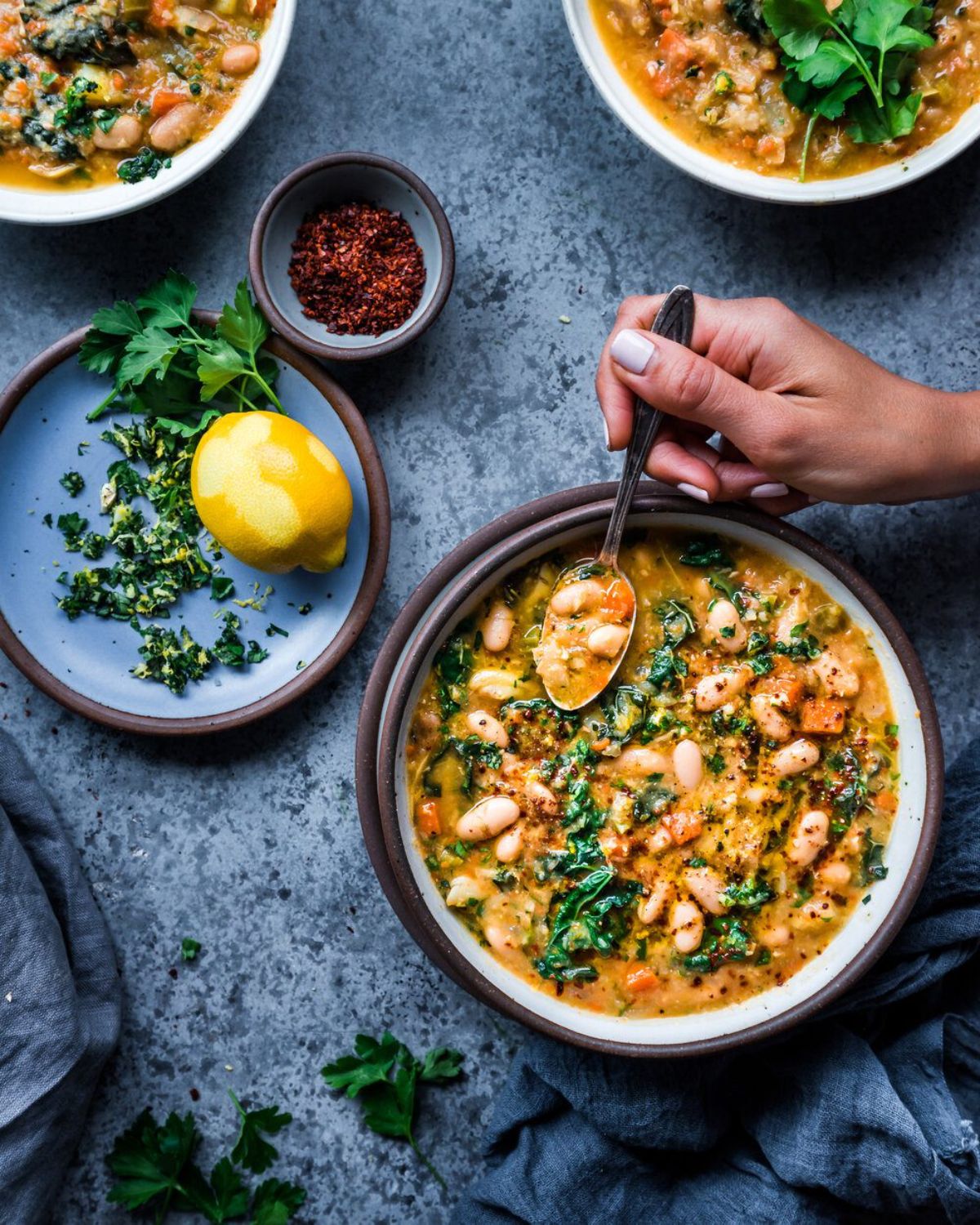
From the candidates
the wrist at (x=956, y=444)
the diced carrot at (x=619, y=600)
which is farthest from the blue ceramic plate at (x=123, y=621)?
the wrist at (x=956, y=444)

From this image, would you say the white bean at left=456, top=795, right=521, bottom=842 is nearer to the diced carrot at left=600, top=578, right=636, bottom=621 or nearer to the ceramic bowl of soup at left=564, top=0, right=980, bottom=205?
the diced carrot at left=600, top=578, right=636, bottom=621

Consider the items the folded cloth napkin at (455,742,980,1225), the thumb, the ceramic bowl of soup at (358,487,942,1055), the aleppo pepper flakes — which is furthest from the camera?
the aleppo pepper flakes

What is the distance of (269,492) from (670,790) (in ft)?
3.37

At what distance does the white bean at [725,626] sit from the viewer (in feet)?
7.12

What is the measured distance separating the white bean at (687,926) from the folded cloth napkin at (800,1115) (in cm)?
34

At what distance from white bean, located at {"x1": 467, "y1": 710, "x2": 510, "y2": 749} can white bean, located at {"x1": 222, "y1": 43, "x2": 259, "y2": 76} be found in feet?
4.82

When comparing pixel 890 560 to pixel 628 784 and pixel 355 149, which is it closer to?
pixel 628 784

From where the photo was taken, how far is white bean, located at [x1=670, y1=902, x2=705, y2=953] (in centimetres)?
216

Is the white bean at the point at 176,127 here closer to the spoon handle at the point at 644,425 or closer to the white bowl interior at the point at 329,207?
the white bowl interior at the point at 329,207

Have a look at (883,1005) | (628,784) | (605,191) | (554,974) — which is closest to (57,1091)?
(554,974)

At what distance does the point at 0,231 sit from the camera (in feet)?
8.26

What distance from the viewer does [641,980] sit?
86.4 inches

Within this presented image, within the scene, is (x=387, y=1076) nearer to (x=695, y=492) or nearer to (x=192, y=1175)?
(x=192, y=1175)

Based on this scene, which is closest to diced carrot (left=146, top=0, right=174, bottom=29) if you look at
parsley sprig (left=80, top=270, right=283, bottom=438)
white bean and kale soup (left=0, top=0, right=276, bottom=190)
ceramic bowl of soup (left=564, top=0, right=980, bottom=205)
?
white bean and kale soup (left=0, top=0, right=276, bottom=190)
